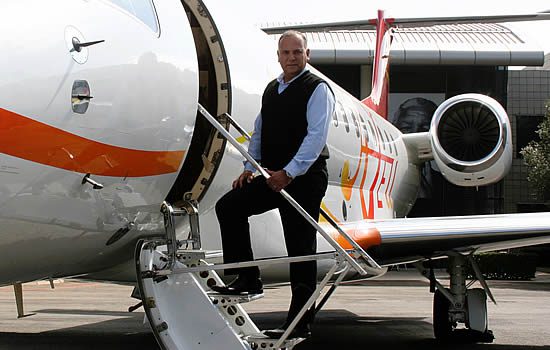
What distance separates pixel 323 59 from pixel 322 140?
91.8 feet

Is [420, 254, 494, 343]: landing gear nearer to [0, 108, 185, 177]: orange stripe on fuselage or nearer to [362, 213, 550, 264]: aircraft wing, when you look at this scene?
[362, 213, 550, 264]: aircraft wing

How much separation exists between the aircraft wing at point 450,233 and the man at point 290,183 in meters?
3.19

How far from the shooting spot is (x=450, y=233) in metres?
8.84

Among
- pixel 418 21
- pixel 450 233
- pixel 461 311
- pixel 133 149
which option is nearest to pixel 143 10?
pixel 133 149

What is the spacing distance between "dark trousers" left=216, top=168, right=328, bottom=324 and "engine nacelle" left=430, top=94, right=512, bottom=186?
7.68 metres

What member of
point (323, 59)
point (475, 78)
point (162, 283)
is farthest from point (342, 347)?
point (475, 78)

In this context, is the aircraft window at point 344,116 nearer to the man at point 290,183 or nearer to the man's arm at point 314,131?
the man at point 290,183

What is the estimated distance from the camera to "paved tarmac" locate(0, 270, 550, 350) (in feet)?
33.6

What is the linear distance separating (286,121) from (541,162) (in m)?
28.2

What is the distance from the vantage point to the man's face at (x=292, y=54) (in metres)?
5.61

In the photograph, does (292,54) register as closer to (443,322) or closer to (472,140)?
(443,322)

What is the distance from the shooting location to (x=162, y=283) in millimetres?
5543

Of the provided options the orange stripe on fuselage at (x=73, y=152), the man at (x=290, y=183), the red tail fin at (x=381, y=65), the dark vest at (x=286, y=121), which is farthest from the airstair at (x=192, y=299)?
the red tail fin at (x=381, y=65)

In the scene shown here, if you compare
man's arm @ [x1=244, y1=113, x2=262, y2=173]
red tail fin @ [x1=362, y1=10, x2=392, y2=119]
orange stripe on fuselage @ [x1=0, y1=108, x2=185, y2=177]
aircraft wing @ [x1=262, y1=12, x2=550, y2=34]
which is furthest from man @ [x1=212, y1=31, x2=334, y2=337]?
Answer: red tail fin @ [x1=362, y1=10, x2=392, y2=119]
